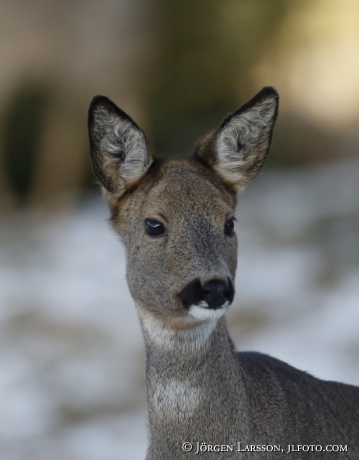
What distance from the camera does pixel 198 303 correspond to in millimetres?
4207

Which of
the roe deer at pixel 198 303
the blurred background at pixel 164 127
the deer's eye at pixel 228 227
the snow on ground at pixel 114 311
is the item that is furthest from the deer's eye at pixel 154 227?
the blurred background at pixel 164 127

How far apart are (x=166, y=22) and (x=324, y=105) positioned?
4390 millimetres

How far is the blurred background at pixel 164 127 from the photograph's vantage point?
1416 centimetres

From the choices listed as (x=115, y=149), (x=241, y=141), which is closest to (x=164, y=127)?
(x=241, y=141)

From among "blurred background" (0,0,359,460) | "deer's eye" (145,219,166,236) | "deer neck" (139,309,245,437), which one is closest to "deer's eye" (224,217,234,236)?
"deer's eye" (145,219,166,236)

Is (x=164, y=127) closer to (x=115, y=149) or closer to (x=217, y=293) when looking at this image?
(x=115, y=149)

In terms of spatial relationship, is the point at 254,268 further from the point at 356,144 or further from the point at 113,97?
the point at 356,144

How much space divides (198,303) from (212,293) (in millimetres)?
108

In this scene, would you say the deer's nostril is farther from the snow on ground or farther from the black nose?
the snow on ground

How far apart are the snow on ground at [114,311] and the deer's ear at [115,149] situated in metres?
4.33

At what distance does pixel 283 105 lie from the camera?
Result: 2002 cm

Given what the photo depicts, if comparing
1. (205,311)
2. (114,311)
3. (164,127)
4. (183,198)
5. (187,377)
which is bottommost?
(187,377)

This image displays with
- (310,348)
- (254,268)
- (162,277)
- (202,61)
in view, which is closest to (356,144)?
(202,61)

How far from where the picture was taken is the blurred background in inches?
558
